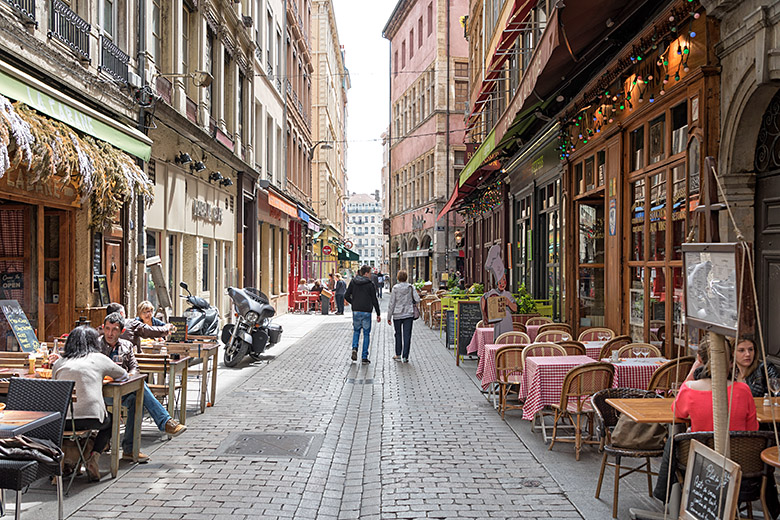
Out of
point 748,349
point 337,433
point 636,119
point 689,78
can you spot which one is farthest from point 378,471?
point 636,119

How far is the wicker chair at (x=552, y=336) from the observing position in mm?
9141

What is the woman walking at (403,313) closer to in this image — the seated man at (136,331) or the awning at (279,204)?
the seated man at (136,331)

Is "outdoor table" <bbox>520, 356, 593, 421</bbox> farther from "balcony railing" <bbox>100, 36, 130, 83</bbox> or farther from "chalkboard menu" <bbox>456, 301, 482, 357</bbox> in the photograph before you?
"balcony railing" <bbox>100, 36, 130, 83</bbox>

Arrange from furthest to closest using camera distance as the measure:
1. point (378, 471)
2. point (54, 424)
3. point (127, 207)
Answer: point (127, 207) < point (378, 471) < point (54, 424)

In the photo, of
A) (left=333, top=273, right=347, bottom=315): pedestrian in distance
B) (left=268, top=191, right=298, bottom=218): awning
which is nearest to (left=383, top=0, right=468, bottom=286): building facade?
(left=333, top=273, right=347, bottom=315): pedestrian in distance

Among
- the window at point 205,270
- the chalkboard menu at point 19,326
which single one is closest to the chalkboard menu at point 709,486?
the chalkboard menu at point 19,326

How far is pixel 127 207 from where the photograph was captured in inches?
456

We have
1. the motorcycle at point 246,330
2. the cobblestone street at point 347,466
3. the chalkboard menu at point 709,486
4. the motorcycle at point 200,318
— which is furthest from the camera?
the motorcycle at point 246,330

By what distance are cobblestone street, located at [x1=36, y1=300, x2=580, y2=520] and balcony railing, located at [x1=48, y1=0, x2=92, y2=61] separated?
5.10m

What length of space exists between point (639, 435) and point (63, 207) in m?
8.15

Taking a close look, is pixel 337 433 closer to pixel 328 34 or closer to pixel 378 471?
pixel 378 471

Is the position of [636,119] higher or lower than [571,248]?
higher

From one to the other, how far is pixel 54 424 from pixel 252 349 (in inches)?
311

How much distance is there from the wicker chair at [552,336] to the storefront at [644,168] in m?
0.96
